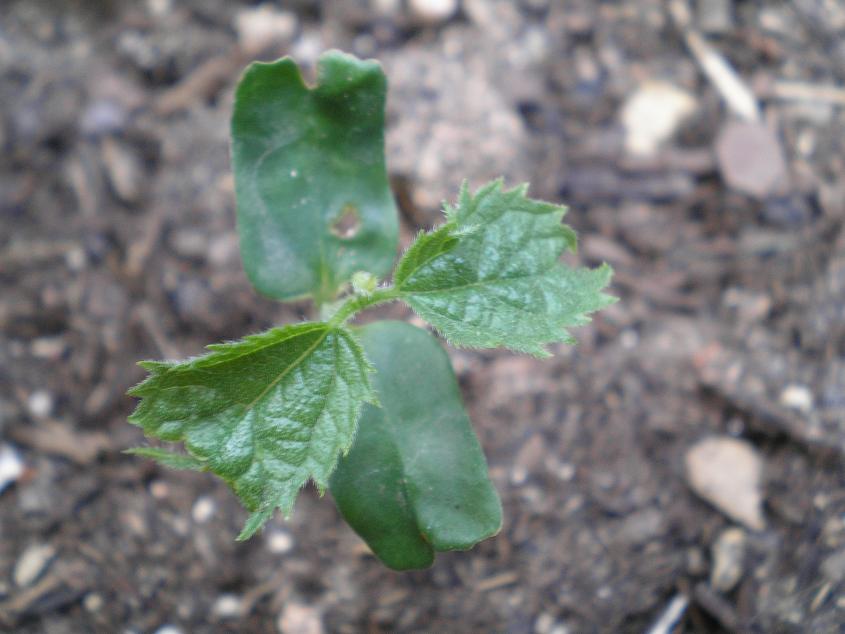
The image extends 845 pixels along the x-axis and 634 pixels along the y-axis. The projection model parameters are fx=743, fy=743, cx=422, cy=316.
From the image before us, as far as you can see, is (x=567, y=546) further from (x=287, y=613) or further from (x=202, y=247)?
(x=202, y=247)

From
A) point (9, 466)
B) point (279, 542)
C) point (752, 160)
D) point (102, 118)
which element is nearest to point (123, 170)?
point (102, 118)

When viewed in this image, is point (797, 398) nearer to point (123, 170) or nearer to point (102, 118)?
point (123, 170)

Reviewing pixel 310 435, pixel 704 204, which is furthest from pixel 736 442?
pixel 310 435

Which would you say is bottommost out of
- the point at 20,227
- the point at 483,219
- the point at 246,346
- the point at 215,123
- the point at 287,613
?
the point at 287,613

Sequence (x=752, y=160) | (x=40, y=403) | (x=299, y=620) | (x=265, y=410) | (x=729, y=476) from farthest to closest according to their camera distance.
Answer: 1. (x=752, y=160)
2. (x=40, y=403)
3. (x=729, y=476)
4. (x=299, y=620)
5. (x=265, y=410)

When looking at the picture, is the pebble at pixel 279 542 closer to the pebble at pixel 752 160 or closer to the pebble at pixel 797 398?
the pebble at pixel 797 398

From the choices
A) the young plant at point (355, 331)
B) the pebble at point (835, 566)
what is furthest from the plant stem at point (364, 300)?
the pebble at point (835, 566)
